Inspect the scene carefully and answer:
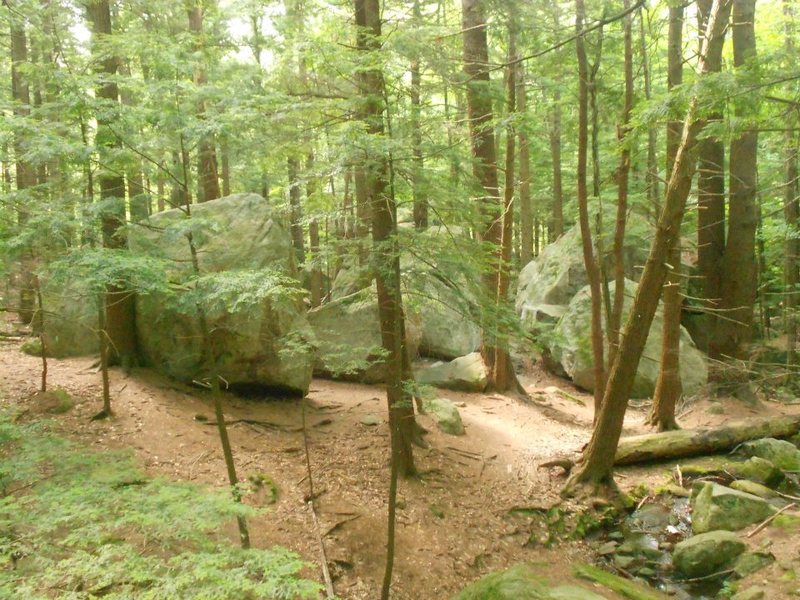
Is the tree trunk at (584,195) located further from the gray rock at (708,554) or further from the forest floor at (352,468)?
the gray rock at (708,554)

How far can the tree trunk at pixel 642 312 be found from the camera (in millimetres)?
7305

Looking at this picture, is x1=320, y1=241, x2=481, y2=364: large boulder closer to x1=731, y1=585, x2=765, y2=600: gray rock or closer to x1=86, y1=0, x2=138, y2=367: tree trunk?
x1=86, y1=0, x2=138, y2=367: tree trunk

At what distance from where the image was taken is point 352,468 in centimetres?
802

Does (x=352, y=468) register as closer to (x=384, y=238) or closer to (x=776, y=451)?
(x=384, y=238)

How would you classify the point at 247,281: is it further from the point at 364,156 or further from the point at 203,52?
Answer: the point at 203,52

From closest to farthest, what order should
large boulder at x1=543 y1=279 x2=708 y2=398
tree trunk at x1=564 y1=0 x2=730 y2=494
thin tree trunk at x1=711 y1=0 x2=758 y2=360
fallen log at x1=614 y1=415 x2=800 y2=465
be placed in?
tree trunk at x1=564 y1=0 x2=730 y2=494 → fallen log at x1=614 y1=415 x2=800 y2=465 → thin tree trunk at x1=711 y1=0 x2=758 y2=360 → large boulder at x1=543 y1=279 x2=708 y2=398

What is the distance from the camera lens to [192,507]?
367 cm

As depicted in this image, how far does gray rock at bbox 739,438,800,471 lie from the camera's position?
861 cm

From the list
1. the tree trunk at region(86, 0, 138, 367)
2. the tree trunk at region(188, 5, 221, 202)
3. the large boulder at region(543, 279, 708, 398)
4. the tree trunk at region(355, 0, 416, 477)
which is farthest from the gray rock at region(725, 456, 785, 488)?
the tree trunk at region(86, 0, 138, 367)

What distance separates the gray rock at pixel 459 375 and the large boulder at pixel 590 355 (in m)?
1.73

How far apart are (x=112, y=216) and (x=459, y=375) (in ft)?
26.8

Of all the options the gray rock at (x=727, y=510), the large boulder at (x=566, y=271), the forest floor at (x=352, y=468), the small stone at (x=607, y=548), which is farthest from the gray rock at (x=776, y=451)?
the large boulder at (x=566, y=271)

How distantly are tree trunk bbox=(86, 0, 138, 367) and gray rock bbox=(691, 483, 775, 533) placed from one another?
8616 mm

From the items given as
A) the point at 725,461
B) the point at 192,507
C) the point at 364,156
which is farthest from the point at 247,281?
the point at 725,461
